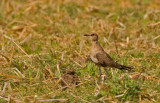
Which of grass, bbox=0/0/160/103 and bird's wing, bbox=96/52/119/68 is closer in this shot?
grass, bbox=0/0/160/103

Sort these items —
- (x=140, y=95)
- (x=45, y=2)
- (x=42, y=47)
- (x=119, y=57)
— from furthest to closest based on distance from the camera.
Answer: (x=45, y=2) < (x=42, y=47) < (x=119, y=57) < (x=140, y=95)

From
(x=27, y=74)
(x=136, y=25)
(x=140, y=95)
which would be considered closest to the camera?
(x=140, y=95)

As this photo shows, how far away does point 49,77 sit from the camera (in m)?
5.29

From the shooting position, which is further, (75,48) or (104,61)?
(75,48)

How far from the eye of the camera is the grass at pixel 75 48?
4.66m

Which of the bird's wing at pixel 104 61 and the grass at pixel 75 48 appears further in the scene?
the bird's wing at pixel 104 61

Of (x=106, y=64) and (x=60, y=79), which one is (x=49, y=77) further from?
(x=106, y=64)

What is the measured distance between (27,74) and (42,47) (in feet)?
4.71

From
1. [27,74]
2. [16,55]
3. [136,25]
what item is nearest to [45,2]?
[136,25]

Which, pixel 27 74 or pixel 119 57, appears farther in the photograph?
pixel 119 57

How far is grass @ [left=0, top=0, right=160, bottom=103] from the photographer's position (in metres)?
4.66

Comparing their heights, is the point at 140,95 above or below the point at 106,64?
below

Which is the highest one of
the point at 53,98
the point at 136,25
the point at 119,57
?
the point at 136,25

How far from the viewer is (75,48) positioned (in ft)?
21.0
